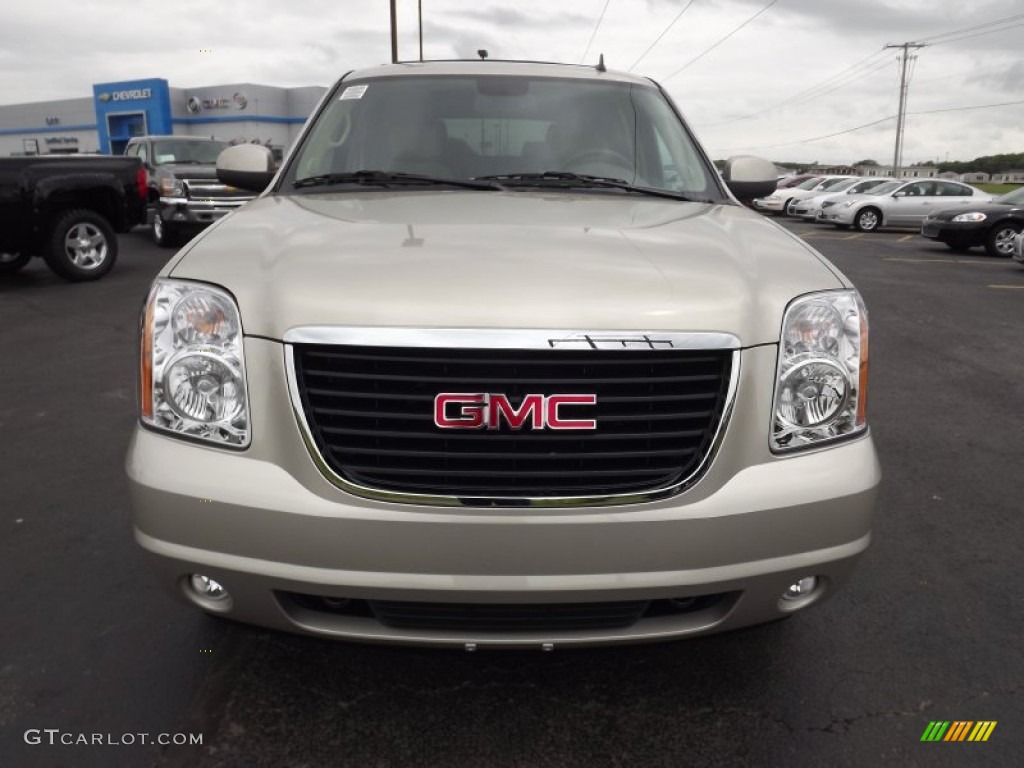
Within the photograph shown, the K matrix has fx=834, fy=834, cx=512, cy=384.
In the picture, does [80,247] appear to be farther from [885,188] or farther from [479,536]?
[885,188]

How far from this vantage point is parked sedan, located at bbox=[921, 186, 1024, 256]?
16.1 meters

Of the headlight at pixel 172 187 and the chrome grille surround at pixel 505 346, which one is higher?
the headlight at pixel 172 187

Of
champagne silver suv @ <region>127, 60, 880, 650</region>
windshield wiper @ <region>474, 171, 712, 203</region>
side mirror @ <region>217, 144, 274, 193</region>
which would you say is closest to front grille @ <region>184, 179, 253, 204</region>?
side mirror @ <region>217, 144, 274, 193</region>

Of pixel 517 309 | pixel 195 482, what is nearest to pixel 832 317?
pixel 517 309

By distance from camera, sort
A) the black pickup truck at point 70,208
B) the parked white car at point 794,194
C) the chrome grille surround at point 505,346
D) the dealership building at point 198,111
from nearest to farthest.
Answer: the chrome grille surround at point 505,346
the black pickup truck at point 70,208
the parked white car at point 794,194
the dealership building at point 198,111

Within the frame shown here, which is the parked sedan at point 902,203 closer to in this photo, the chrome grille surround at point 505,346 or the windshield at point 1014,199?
the windshield at point 1014,199

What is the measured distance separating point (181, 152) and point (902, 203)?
705 inches

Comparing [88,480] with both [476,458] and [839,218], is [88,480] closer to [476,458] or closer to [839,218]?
[476,458]

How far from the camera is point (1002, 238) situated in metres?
16.1

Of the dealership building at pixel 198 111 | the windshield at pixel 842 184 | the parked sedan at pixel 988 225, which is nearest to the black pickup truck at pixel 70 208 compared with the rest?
the parked sedan at pixel 988 225

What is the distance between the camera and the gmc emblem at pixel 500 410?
1.88 metres

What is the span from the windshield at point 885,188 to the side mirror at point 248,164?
72.6 feet

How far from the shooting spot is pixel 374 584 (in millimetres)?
1883

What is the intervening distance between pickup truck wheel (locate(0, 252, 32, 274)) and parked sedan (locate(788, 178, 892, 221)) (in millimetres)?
20002
